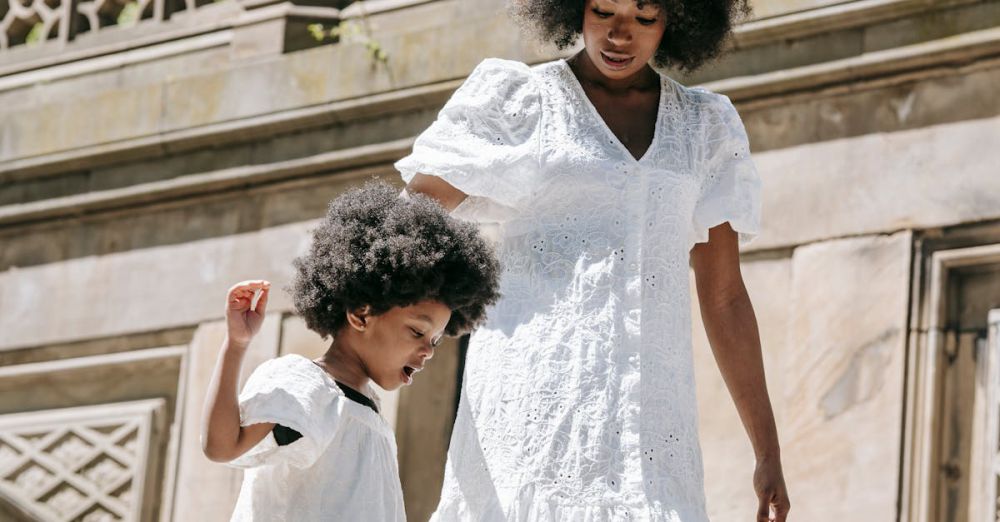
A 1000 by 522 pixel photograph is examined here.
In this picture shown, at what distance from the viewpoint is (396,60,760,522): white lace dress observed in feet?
14.9

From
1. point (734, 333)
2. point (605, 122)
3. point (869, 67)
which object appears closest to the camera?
point (605, 122)

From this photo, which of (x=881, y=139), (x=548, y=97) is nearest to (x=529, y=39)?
(x=548, y=97)

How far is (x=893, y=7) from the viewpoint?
7.34m

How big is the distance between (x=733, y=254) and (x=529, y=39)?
823mm

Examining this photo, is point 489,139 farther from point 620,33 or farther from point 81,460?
point 81,460

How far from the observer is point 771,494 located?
4812 millimetres

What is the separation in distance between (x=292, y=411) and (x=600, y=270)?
84 centimetres

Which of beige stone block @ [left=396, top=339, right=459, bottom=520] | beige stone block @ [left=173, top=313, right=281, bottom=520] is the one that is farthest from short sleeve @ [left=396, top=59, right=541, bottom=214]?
beige stone block @ [left=173, top=313, right=281, bottom=520]

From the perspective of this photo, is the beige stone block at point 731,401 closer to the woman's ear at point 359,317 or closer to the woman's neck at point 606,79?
the woman's neck at point 606,79

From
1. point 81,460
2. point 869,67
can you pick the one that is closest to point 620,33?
point 869,67

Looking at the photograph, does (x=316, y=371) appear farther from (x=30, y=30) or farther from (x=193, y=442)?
(x=30, y=30)

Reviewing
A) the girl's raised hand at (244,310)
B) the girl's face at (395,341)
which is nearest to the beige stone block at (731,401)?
the girl's face at (395,341)

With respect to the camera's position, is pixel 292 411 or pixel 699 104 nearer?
pixel 292 411

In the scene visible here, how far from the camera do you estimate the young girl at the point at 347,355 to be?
4227 millimetres
